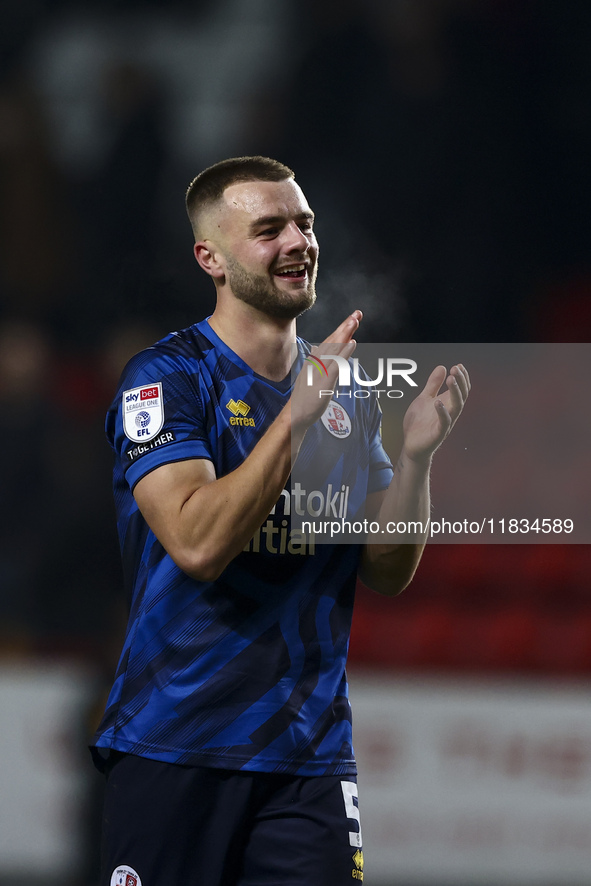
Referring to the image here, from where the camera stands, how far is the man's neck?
4.99 feet

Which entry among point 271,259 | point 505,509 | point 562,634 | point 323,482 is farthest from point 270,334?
point 562,634

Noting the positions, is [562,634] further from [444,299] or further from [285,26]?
[285,26]

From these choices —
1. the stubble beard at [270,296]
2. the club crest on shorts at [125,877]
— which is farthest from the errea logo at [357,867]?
the stubble beard at [270,296]

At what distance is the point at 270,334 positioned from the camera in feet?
5.07

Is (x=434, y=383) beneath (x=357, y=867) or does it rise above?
above

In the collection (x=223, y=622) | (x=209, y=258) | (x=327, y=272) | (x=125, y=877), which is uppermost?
(x=327, y=272)

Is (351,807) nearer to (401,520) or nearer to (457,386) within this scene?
(401,520)

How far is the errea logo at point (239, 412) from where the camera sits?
1435 millimetres

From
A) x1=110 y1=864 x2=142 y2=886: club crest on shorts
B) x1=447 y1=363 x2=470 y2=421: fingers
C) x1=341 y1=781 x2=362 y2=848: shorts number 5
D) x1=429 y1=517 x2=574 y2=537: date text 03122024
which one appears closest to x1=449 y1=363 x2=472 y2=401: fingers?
x1=447 y1=363 x2=470 y2=421: fingers

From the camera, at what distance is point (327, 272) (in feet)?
8.23

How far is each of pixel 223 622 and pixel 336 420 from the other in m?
0.39

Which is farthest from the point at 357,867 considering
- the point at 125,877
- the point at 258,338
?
the point at 258,338

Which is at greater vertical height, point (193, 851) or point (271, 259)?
point (271, 259)

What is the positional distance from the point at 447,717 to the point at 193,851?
1364 millimetres
